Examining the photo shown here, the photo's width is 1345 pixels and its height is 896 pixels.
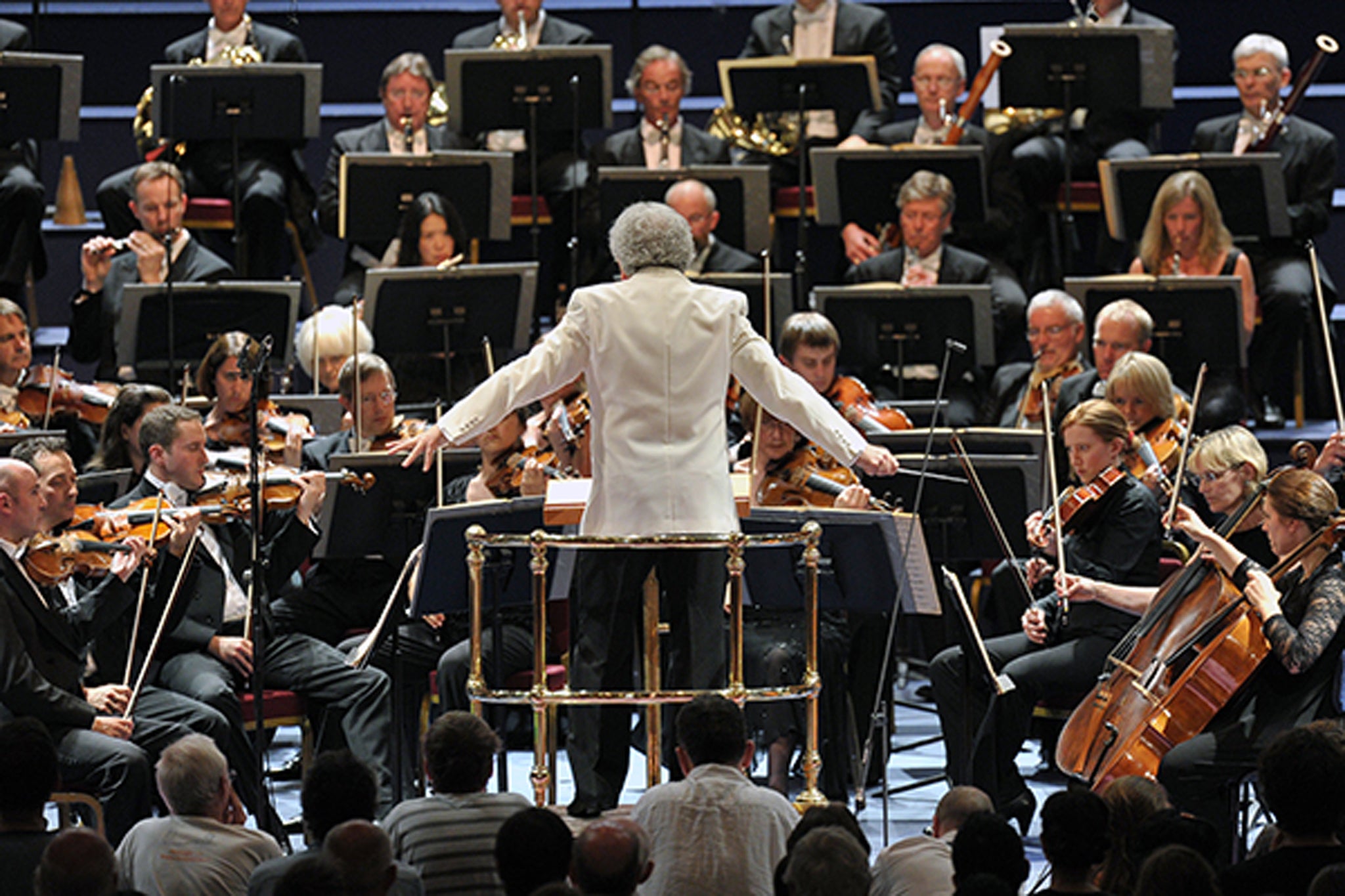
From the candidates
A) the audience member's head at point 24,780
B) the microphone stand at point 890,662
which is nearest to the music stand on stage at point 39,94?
the microphone stand at point 890,662

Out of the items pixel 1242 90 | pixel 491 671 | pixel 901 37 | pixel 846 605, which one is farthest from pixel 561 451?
pixel 901 37

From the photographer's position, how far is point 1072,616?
5797 mm


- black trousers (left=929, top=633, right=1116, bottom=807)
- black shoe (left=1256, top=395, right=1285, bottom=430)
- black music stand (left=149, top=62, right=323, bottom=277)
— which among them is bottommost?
black trousers (left=929, top=633, right=1116, bottom=807)

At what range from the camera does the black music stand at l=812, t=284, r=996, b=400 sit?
749 cm

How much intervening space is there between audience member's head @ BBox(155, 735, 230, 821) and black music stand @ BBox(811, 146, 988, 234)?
16.2 ft

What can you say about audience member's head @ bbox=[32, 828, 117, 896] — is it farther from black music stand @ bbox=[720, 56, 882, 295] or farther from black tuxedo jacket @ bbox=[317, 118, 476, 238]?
black tuxedo jacket @ bbox=[317, 118, 476, 238]

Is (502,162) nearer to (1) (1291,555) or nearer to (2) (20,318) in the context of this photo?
(2) (20,318)

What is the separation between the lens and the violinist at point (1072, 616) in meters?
5.69

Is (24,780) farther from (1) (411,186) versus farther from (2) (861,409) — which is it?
(1) (411,186)

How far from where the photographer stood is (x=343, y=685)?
5773 mm

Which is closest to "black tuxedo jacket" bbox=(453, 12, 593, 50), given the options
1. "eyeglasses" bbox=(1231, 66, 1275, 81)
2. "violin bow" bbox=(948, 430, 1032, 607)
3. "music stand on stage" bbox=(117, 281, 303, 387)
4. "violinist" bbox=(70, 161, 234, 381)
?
"violinist" bbox=(70, 161, 234, 381)

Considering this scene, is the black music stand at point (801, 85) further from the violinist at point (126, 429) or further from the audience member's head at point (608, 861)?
the audience member's head at point (608, 861)

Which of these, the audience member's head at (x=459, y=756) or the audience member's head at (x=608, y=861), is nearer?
the audience member's head at (x=608, y=861)

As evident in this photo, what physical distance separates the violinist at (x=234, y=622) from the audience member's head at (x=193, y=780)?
4.87 ft
